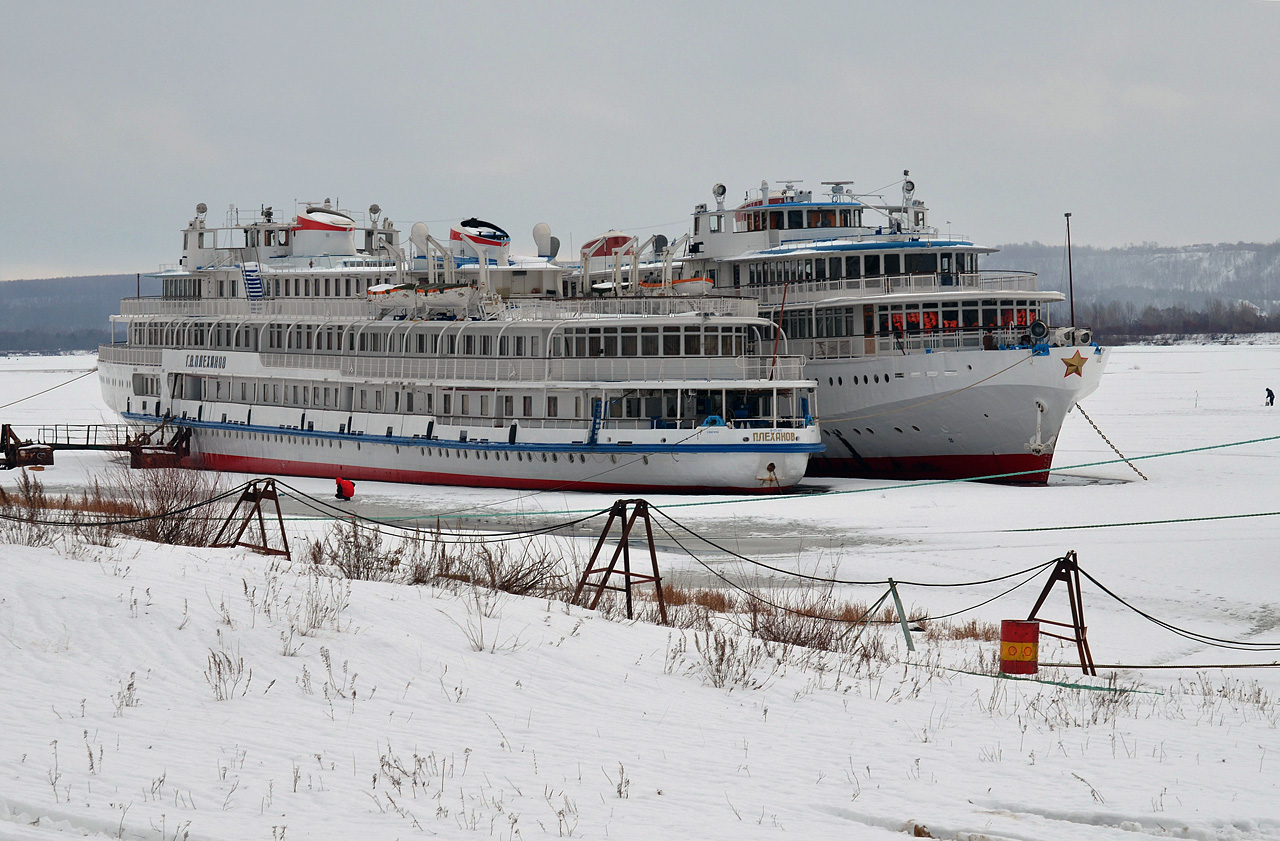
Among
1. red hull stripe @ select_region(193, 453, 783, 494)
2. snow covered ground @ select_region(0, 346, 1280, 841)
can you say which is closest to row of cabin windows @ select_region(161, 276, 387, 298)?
red hull stripe @ select_region(193, 453, 783, 494)

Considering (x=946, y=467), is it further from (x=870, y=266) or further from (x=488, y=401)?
(x=488, y=401)

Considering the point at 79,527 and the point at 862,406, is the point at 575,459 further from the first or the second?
the point at 79,527

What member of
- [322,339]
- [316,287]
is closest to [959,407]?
[322,339]

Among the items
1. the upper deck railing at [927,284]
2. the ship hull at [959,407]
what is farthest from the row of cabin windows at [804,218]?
the ship hull at [959,407]

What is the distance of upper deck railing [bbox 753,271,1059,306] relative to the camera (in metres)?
41.5

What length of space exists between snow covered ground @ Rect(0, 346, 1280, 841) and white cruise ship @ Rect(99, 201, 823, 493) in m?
18.0

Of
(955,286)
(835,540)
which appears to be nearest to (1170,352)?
(955,286)

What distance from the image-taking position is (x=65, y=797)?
30.1ft

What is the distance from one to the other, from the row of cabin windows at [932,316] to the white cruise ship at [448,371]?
2706 millimetres

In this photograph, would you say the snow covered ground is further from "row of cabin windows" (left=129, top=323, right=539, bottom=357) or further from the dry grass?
"row of cabin windows" (left=129, top=323, right=539, bottom=357)

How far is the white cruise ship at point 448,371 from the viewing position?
37.2 meters

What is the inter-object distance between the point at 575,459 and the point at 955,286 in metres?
12.8

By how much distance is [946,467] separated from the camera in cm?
4072

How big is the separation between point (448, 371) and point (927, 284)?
46.8 ft
